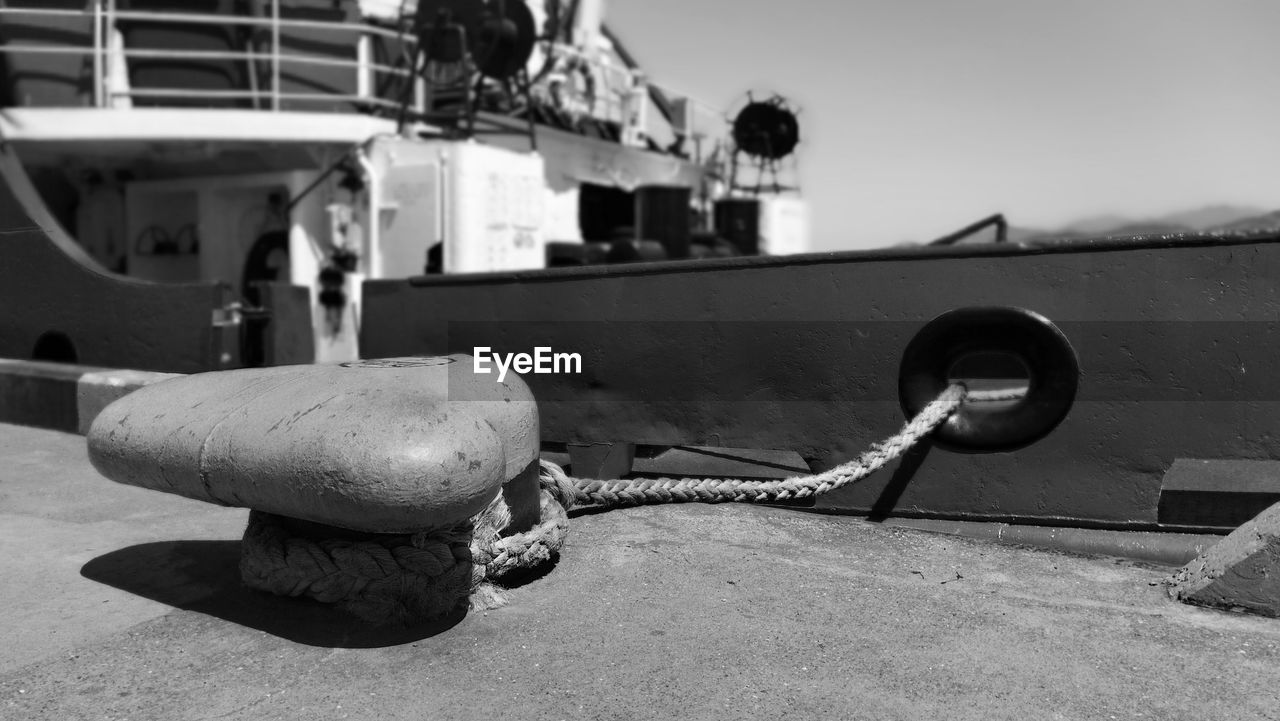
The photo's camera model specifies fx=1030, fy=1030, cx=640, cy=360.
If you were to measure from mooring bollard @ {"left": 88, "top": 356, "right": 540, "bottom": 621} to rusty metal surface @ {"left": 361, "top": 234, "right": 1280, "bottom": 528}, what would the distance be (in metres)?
1.12

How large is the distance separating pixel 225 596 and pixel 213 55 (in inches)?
205

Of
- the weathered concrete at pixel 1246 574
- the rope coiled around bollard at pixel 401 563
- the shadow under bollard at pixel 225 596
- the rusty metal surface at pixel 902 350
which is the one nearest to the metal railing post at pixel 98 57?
the rusty metal surface at pixel 902 350

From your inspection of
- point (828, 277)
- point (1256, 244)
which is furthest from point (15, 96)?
point (1256, 244)

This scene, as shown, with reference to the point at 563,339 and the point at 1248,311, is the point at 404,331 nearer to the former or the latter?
the point at 563,339

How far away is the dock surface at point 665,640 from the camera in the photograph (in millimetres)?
2316

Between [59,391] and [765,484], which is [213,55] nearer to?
[59,391]

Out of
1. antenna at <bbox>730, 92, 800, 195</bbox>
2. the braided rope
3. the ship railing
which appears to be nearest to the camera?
the braided rope

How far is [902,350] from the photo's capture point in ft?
12.6

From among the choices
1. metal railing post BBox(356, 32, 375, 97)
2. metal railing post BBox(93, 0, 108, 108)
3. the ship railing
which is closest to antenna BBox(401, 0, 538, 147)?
the ship railing

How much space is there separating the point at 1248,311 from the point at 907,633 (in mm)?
1736

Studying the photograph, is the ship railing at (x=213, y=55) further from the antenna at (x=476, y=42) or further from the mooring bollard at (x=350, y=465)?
the mooring bollard at (x=350, y=465)

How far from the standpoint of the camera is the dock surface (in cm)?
232

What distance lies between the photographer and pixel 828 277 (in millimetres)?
3943

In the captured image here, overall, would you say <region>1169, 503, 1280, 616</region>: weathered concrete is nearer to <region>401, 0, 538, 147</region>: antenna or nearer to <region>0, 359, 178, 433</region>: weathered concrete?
<region>0, 359, 178, 433</region>: weathered concrete
